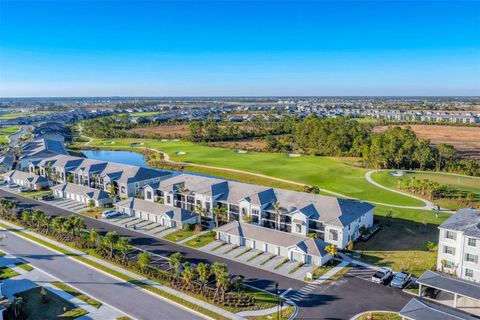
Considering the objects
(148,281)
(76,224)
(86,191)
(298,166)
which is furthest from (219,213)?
(298,166)

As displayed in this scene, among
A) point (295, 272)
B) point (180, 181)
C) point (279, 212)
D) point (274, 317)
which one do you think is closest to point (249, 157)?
point (180, 181)

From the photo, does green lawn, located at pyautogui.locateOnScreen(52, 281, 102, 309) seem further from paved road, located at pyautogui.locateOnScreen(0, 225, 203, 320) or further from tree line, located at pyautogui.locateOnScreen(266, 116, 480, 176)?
tree line, located at pyautogui.locateOnScreen(266, 116, 480, 176)

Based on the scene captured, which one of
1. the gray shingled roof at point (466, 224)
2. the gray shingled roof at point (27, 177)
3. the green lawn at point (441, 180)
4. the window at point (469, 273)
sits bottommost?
the window at point (469, 273)

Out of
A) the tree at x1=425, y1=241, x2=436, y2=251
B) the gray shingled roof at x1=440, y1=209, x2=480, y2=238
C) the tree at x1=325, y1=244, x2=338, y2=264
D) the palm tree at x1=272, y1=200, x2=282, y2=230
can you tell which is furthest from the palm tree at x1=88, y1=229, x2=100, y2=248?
the tree at x1=425, y1=241, x2=436, y2=251

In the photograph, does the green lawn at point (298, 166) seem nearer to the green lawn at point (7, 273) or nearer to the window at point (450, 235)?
the window at point (450, 235)

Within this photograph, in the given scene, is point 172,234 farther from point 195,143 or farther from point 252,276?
point 195,143

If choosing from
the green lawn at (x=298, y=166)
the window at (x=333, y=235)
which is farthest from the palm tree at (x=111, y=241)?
the green lawn at (x=298, y=166)
